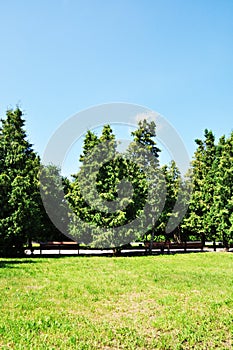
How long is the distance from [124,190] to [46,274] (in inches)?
506

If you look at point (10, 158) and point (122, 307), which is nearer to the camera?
point (122, 307)

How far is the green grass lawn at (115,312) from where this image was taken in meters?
6.02

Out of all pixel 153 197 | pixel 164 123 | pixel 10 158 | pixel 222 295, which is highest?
pixel 164 123

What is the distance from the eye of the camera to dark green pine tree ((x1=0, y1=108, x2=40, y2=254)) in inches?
939

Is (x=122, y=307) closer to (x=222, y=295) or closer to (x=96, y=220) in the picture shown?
(x=222, y=295)

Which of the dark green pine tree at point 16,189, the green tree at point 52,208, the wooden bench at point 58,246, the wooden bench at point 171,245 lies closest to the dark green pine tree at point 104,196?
the wooden bench at point 58,246

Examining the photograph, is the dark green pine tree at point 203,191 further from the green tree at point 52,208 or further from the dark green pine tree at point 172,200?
the green tree at point 52,208

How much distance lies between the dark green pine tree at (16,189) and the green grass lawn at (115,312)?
37.6ft

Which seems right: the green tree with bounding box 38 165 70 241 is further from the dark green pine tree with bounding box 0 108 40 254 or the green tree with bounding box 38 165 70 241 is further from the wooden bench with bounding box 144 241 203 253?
the wooden bench with bounding box 144 241 203 253

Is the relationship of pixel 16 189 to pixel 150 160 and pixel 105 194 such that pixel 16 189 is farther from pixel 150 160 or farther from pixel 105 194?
Answer: pixel 150 160

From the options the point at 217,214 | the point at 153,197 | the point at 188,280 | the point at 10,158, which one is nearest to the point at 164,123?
the point at 153,197

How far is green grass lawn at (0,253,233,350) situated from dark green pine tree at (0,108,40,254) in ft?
37.6

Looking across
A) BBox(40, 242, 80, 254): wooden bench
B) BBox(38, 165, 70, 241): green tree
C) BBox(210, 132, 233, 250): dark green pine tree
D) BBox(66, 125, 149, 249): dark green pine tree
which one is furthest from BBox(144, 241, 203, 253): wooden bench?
BBox(38, 165, 70, 241): green tree

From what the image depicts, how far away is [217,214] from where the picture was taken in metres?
30.3
